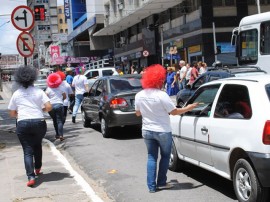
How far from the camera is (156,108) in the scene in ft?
20.2

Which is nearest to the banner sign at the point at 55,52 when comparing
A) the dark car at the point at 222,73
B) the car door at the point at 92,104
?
the dark car at the point at 222,73

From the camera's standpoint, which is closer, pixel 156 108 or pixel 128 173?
pixel 156 108

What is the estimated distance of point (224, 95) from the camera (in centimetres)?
611

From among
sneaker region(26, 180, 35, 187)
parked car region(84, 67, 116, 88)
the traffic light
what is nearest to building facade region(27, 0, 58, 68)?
parked car region(84, 67, 116, 88)

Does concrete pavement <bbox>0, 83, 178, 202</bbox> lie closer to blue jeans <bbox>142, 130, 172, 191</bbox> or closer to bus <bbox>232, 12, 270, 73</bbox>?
blue jeans <bbox>142, 130, 172, 191</bbox>

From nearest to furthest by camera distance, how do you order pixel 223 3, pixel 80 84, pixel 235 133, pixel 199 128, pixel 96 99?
pixel 235 133, pixel 199 128, pixel 96 99, pixel 80 84, pixel 223 3

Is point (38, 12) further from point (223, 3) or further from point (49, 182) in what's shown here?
point (223, 3)

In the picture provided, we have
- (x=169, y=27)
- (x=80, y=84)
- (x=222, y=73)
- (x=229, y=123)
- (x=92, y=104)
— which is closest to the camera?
(x=229, y=123)

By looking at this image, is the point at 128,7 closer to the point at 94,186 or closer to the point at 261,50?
the point at 261,50

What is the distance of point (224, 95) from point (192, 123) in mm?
756

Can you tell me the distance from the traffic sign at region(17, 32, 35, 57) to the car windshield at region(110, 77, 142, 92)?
2.28m

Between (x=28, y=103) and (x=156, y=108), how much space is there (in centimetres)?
212

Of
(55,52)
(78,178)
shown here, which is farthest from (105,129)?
(55,52)

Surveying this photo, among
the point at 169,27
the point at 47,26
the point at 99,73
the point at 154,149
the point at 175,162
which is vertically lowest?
the point at 175,162
